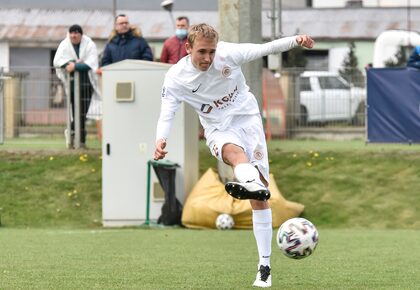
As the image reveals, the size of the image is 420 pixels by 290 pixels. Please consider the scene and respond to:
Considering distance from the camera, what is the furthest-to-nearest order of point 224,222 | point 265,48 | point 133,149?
1. point 133,149
2. point 224,222
3. point 265,48

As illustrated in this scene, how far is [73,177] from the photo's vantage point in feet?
59.6

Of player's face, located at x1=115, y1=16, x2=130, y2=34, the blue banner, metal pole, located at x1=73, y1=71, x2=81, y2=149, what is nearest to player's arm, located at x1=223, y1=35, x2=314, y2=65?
player's face, located at x1=115, y1=16, x2=130, y2=34

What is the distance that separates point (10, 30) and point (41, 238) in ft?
88.3

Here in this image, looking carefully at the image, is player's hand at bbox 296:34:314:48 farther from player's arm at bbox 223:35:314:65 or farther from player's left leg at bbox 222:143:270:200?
player's left leg at bbox 222:143:270:200

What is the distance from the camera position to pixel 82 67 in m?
18.5

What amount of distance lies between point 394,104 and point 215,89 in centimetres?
1060

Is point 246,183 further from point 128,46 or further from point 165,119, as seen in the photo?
point 128,46

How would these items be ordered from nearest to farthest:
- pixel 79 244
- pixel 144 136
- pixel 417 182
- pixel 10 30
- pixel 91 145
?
pixel 79 244 < pixel 144 136 < pixel 417 182 < pixel 91 145 < pixel 10 30

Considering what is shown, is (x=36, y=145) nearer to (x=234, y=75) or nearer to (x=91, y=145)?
(x=91, y=145)

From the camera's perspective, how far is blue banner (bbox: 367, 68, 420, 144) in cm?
1934

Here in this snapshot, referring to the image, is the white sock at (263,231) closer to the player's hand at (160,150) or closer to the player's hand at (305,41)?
the player's hand at (160,150)

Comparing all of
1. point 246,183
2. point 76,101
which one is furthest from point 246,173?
point 76,101

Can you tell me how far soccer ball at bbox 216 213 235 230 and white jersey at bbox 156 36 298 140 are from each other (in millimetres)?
6438

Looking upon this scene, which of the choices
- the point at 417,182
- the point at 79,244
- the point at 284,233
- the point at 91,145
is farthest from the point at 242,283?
the point at 91,145
